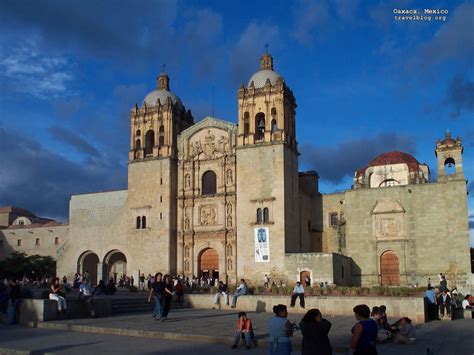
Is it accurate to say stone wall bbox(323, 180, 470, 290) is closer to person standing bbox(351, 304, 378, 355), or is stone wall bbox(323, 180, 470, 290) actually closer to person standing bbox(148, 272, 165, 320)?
person standing bbox(148, 272, 165, 320)

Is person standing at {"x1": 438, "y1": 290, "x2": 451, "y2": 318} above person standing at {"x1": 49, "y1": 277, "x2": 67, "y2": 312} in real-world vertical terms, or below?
below

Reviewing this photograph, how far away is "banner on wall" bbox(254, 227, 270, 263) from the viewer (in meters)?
37.7

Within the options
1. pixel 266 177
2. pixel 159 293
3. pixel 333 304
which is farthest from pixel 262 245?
pixel 159 293

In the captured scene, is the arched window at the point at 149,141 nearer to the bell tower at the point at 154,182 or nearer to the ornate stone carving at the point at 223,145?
the bell tower at the point at 154,182

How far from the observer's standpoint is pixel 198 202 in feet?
137

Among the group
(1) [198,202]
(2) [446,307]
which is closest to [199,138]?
(1) [198,202]

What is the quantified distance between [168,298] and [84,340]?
4.29m

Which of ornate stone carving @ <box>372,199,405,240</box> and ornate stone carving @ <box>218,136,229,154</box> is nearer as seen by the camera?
ornate stone carving @ <box>372,199,405,240</box>

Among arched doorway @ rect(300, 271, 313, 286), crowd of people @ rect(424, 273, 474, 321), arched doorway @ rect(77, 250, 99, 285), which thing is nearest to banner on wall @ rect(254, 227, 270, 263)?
arched doorway @ rect(300, 271, 313, 286)

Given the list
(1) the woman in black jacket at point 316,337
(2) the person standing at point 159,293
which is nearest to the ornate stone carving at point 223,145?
(2) the person standing at point 159,293

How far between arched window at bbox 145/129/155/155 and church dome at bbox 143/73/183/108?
7.98ft

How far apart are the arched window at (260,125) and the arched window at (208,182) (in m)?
4.51

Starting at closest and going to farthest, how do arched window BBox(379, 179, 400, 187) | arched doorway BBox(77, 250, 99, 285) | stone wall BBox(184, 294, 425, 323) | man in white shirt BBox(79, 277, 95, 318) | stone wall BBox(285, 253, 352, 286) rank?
man in white shirt BBox(79, 277, 95, 318) < stone wall BBox(184, 294, 425, 323) < stone wall BBox(285, 253, 352, 286) < arched window BBox(379, 179, 400, 187) < arched doorway BBox(77, 250, 99, 285)

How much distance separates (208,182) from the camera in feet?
139
